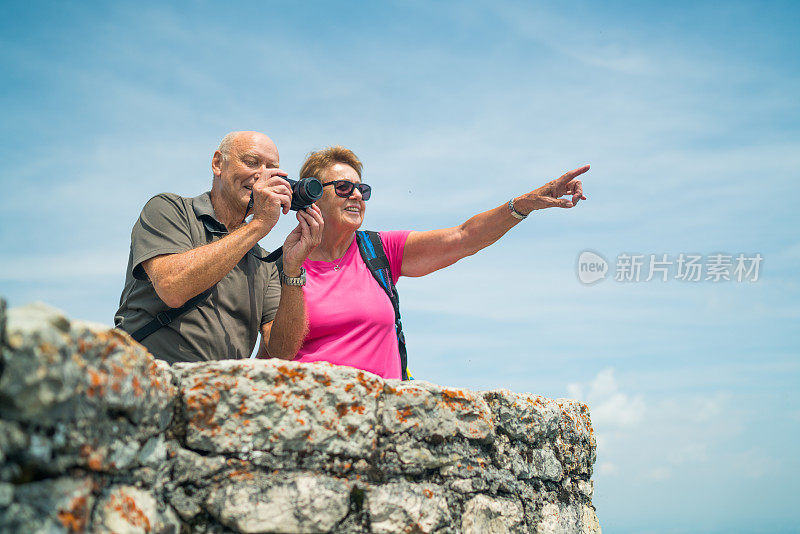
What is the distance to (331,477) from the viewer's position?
7.54 ft

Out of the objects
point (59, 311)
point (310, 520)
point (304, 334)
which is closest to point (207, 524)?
point (310, 520)

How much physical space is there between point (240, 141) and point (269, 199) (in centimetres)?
71

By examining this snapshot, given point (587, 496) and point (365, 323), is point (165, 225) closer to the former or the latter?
point (365, 323)

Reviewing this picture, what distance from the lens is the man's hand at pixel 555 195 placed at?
409cm

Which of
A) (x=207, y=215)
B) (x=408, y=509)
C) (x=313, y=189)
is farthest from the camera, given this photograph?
(x=313, y=189)

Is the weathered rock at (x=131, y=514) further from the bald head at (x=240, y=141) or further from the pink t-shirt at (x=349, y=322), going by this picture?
the bald head at (x=240, y=141)

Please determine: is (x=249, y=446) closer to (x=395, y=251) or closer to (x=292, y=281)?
(x=292, y=281)

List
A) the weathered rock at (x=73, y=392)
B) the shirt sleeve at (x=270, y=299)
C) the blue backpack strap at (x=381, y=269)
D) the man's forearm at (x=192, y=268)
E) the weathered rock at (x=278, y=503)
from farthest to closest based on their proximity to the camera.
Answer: the blue backpack strap at (x=381, y=269) → the shirt sleeve at (x=270, y=299) → the man's forearm at (x=192, y=268) → the weathered rock at (x=278, y=503) → the weathered rock at (x=73, y=392)

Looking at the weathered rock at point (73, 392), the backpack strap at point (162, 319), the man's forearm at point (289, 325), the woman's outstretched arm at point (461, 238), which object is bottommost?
the weathered rock at point (73, 392)

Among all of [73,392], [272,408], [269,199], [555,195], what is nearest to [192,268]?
[269,199]

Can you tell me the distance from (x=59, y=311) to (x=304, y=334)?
192 centimetres

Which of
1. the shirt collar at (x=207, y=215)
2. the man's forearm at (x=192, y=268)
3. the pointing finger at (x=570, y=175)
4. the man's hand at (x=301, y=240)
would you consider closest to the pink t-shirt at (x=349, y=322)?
the man's hand at (x=301, y=240)

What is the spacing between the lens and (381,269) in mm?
4137

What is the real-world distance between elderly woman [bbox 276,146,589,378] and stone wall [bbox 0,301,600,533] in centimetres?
105
